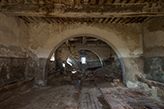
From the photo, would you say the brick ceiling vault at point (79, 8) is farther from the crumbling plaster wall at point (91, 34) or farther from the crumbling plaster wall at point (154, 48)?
the crumbling plaster wall at point (91, 34)

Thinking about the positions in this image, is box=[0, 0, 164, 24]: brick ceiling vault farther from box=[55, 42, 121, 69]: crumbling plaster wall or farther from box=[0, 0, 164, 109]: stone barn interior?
box=[55, 42, 121, 69]: crumbling plaster wall

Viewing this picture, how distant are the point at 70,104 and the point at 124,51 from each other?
10.2ft

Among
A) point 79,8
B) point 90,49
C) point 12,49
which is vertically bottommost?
point 12,49

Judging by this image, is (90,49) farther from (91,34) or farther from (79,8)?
(79,8)

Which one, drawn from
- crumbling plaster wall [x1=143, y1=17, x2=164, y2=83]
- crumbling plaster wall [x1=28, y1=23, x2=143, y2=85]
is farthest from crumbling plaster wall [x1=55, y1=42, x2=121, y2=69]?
crumbling plaster wall [x1=143, y1=17, x2=164, y2=83]

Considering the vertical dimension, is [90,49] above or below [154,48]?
above

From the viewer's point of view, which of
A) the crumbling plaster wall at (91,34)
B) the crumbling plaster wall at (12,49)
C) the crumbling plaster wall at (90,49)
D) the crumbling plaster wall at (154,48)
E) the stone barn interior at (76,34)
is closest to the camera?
the stone barn interior at (76,34)

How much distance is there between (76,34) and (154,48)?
3.18 m

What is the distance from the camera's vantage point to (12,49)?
305cm

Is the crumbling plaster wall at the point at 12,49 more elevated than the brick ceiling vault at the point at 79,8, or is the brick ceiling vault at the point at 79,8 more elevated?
the brick ceiling vault at the point at 79,8

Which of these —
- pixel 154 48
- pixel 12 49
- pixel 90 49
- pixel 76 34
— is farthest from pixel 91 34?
pixel 90 49

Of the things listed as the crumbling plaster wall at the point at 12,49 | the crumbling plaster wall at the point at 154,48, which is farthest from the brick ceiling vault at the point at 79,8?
the crumbling plaster wall at the point at 154,48

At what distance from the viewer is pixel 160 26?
3049mm

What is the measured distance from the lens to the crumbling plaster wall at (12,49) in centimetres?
271
